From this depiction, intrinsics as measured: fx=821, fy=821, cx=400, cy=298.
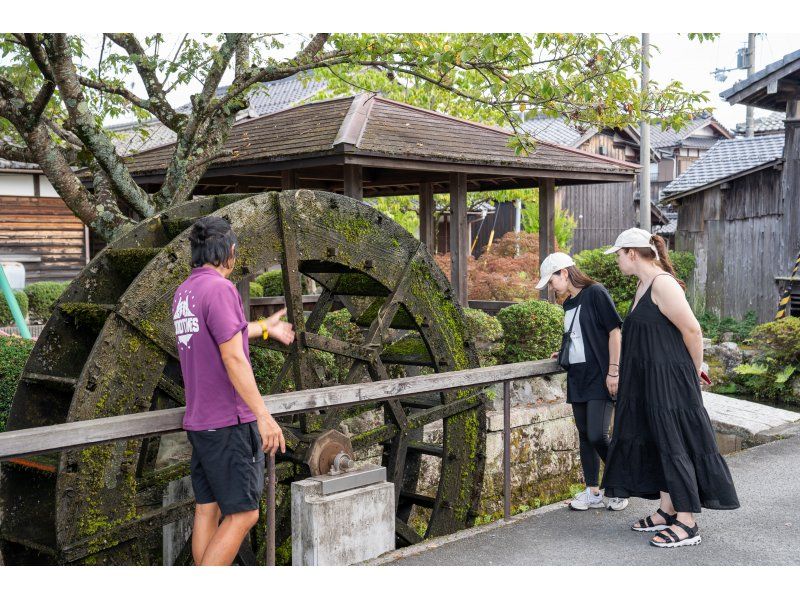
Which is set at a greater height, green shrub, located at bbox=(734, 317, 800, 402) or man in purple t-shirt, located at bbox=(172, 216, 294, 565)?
man in purple t-shirt, located at bbox=(172, 216, 294, 565)

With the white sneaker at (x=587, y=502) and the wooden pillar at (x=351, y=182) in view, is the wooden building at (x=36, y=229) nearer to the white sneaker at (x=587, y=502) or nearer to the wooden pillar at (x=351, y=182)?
the wooden pillar at (x=351, y=182)

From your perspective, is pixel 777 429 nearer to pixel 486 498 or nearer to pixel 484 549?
pixel 486 498

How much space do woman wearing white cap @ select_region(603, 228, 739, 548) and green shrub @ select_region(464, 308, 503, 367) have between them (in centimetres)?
508

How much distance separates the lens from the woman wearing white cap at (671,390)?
434 cm

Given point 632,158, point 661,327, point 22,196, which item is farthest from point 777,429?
point 632,158

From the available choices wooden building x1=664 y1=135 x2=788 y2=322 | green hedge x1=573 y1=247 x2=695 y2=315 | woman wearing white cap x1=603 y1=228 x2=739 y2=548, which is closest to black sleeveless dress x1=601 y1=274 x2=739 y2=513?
woman wearing white cap x1=603 y1=228 x2=739 y2=548

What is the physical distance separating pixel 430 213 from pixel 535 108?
4.86 meters

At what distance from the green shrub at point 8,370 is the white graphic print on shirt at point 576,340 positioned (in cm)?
401

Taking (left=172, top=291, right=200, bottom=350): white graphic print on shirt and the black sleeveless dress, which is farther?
the black sleeveless dress

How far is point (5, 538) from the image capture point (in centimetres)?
Result: 499

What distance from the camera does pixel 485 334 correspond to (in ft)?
32.0

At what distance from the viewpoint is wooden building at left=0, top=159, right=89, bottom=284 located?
1825cm

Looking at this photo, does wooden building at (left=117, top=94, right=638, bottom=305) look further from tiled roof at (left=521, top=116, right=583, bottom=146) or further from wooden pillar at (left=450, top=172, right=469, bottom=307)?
tiled roof at (left=521, top=116, right=583, bottom=146)

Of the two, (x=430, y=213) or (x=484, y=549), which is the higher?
(x=430, y=213)
